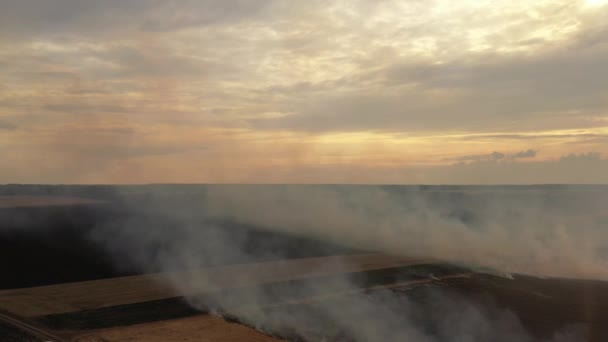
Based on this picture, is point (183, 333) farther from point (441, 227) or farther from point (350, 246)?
point (441, 227)

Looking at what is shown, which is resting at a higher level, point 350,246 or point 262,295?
point 262,295

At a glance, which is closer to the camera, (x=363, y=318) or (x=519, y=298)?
(x=363, y=318)

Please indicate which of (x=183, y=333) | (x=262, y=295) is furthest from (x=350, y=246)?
(x=183, y=333)

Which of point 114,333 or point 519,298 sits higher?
point 114,333

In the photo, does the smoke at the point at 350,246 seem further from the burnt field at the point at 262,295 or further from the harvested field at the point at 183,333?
the harvested field at the point at 183,333

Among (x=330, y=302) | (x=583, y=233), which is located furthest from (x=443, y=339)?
(x=583, y=233)

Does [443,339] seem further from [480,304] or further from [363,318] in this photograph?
[480,304]

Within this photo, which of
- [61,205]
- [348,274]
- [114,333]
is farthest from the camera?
[61,205]

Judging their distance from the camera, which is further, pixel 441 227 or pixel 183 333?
pixel 441 227
